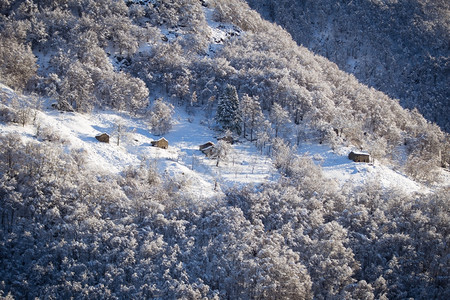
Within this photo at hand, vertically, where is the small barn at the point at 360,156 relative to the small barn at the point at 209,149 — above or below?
above

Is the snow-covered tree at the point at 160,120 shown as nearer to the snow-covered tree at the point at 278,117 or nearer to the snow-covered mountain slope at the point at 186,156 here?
the snow-covered mountain slope at the point at 186,156

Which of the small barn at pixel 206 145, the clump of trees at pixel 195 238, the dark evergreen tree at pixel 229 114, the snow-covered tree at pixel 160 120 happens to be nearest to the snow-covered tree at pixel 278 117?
the dark evergreen tree at pixel 229 114

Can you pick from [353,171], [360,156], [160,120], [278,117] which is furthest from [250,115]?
[353,171]

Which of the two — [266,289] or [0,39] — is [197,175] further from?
[0,39]

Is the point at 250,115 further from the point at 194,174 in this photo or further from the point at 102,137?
the point at 102,137

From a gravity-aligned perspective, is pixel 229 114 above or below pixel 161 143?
above
